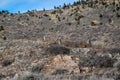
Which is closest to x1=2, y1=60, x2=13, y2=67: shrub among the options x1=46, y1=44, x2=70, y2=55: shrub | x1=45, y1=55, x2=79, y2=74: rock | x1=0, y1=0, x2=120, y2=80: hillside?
x1=0, y1=0, x2=120, y2=80: hillside

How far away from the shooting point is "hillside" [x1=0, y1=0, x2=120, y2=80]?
2395 cm

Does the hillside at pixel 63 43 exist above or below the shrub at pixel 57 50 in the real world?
below

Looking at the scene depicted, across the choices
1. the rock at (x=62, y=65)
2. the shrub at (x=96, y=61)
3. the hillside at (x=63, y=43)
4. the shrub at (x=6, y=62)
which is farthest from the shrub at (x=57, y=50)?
the shrub at (x=6, y=62)

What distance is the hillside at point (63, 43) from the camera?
A: 78.6ft

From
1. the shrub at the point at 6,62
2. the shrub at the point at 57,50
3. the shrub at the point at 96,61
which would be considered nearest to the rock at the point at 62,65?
the shrub at the point at 96,61

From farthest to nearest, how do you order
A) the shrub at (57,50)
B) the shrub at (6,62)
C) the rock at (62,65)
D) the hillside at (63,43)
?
the shrub at (57,50), the shrub at (6,62), the rock at (62,65), the hillside at (63,43)

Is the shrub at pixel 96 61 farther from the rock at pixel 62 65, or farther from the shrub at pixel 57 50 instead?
the shrub at pixel 57 50

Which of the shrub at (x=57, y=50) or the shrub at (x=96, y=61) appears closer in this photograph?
the shrub at (x=96, y=61)

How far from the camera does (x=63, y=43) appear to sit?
31781 mm

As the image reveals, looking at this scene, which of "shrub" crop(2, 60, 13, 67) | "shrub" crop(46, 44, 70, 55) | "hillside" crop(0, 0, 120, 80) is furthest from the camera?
"shrub" crop(46, 44, 70, 55)

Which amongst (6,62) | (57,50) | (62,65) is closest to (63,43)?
(57,50)

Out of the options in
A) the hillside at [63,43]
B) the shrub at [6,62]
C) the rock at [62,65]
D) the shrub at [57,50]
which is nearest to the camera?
the hillside at [63,43]

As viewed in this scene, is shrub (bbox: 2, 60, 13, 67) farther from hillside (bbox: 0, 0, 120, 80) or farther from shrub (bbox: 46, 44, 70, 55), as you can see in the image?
shrub (bbox: 46, 44, 70, 55)

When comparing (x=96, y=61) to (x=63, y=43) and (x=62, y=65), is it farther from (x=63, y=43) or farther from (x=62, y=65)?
(x=63, y=43)
